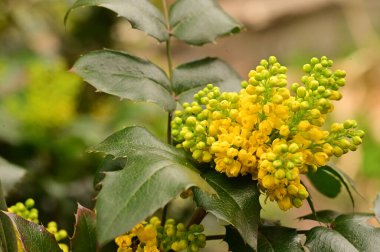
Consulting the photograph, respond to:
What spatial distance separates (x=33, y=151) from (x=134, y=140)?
1.19m

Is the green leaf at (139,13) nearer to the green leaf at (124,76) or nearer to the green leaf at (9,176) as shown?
the green leaf at (124,76)

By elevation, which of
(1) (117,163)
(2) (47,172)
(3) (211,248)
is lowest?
(3) (211,248)

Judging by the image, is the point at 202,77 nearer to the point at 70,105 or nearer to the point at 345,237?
the point at 345,237

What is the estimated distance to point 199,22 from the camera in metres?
0.93

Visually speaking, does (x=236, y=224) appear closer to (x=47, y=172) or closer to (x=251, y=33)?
(x=47, y=172)

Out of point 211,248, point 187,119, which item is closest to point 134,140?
Result: point 187,119

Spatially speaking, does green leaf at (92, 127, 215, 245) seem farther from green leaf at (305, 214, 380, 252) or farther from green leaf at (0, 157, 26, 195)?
green leaf at (0, 157, 26, 195)

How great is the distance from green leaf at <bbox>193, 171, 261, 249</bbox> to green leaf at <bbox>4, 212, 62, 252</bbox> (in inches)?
7.3

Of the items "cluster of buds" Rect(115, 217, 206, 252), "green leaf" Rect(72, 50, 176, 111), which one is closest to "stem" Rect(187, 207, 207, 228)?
"cluster of buds" Rect(115, 217, 206, 252)

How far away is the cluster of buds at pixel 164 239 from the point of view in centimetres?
70

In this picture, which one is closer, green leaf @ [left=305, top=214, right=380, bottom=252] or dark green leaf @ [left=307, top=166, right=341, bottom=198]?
green leaf @ [left=305, top=214, right=380, bottom=252]

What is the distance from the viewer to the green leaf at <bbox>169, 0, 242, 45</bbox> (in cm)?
91

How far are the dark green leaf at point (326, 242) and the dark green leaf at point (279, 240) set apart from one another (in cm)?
2

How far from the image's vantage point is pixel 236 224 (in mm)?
633
